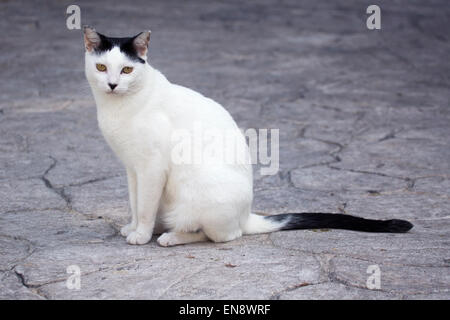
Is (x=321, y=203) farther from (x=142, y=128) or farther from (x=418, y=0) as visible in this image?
(x=418, y=0)

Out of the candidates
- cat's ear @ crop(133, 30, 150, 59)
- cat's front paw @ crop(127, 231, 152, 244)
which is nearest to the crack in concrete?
cat's front paw @ crop(127, 231, 152, 244)

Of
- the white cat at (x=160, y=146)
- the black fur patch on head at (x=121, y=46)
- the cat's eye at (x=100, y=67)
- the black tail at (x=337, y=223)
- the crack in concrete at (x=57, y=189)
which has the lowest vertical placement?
the black tail at (x=337, y=223)

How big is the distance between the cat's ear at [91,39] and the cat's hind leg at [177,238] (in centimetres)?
89

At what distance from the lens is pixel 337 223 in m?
3.29

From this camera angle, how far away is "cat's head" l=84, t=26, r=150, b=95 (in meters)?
2.99

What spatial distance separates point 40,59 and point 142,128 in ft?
14.7

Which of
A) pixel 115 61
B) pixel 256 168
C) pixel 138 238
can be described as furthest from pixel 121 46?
pixel 256 168

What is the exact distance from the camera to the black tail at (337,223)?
3244 millimetres

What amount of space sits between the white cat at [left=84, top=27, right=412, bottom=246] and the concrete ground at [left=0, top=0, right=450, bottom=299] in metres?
0.12

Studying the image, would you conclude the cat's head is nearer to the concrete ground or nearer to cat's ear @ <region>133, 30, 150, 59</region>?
cat's ear @ <region>133, 30, 150, 59</region>

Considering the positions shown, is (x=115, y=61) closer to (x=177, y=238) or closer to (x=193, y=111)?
(x=193, y=111)

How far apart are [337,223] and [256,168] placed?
51.1 inches

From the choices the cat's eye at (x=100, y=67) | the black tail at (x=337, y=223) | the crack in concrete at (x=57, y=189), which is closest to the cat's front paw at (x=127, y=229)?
the crack in concrete at (x=57, y=189)

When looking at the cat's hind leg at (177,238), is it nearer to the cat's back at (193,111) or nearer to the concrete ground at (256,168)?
the concrete ground at (256,168)
